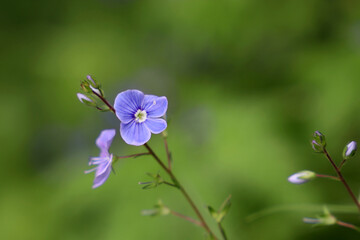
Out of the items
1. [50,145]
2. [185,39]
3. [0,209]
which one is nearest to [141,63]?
[185,39]

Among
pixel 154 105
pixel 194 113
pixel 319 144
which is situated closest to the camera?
pixel 319 144

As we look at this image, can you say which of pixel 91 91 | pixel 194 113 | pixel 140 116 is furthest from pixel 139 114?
pixel 194 113

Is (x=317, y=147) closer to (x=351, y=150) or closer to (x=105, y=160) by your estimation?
(x=351, y=150)

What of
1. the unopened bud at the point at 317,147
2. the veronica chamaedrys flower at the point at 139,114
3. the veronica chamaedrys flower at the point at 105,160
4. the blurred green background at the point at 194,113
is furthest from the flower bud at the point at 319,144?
the blurred green background at the point at 194,113

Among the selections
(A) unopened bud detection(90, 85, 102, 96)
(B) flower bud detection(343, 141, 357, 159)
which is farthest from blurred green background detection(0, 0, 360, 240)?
(A) unopened bud detection(90, 85, 102, 96)

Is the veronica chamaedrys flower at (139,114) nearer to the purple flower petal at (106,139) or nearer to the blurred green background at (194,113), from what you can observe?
the purple flower petal at (106,139)

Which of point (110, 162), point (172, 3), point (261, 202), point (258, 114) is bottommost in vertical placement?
point (261, 202)

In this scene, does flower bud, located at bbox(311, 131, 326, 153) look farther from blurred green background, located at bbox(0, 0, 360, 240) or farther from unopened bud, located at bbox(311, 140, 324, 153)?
blurred green background, located at bbox(0, 0, 360, 240)

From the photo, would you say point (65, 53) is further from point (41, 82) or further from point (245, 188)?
point (245, 188)
